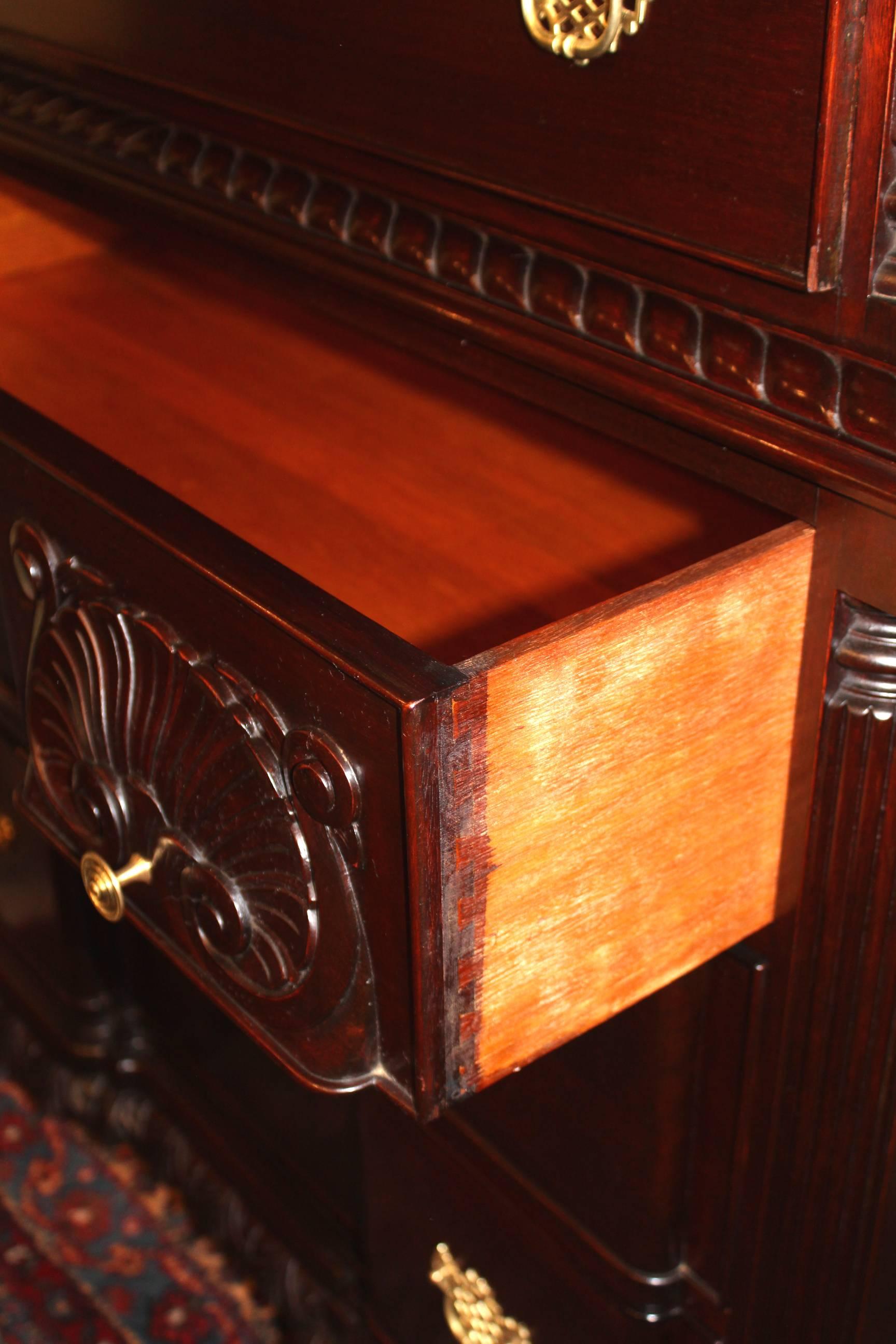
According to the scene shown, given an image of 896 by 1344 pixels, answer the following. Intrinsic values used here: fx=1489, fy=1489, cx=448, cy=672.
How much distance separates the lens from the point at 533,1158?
713mm

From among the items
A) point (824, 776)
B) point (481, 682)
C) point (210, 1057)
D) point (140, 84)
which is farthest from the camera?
point (210, 1057)

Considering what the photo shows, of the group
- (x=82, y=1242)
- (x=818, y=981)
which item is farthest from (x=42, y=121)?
(x=82, y=1242)

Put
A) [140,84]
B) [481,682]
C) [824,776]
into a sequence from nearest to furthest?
[481,682] < [824,776] < [140,84]

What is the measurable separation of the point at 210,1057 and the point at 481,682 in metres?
0.70

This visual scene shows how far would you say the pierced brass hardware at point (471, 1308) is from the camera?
0.79 metres

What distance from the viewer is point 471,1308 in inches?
31.6

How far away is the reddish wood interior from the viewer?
2.02 feet

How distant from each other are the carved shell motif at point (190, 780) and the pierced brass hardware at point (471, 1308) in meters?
0.34

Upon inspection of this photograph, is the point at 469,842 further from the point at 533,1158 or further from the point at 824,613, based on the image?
the point at 533,1158

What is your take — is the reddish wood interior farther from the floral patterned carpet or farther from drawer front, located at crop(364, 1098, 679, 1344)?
the floral patterned carpet

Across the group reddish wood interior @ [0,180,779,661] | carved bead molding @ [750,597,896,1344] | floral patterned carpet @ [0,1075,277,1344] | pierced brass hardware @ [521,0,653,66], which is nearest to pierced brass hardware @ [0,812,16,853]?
floral patterned carpet @ [0,1075,277,1344]

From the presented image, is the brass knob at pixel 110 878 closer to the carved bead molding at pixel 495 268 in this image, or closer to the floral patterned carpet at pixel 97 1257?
the carved bead molding at pixel 495 268

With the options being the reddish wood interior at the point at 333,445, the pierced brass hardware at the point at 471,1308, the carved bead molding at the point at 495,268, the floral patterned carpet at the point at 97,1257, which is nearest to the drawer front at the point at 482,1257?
the pierced brass hardware at the point at 471,1308

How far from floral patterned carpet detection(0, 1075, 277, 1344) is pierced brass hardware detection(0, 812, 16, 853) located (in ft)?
0.85
